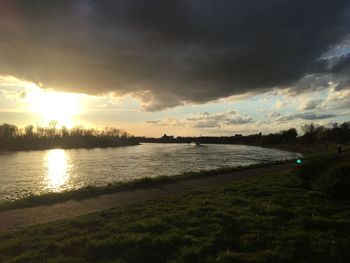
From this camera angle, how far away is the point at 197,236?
26.7 feet

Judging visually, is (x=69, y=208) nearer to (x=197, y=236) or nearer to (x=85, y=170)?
(x=197, y=236)

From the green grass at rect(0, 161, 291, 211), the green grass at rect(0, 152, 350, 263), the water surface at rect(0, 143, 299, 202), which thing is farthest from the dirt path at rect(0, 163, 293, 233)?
the water surface at rect(0, 143, 299, 202)

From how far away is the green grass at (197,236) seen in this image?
Result: 270 inches

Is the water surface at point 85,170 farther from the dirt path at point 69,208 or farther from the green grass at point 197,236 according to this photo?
the green grass at point 197,236

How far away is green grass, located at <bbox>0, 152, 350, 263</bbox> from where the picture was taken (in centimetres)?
687

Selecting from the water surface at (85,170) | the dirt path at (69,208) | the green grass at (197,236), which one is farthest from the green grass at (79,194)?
the water surface at (85,170)

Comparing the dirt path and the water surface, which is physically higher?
the dirt path

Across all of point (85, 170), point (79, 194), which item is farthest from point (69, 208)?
point (85, 170)

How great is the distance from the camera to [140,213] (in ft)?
36.8

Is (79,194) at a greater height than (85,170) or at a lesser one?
greater

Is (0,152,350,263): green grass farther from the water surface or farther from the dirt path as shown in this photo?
the water surface

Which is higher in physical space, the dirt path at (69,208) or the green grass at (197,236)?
the green grass at (197,236)

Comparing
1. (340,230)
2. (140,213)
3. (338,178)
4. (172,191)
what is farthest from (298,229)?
(172,191)

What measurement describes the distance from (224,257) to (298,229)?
9.95 ft
